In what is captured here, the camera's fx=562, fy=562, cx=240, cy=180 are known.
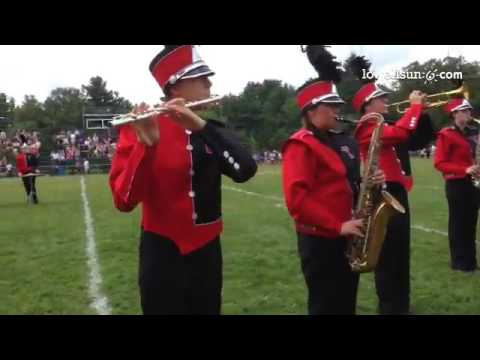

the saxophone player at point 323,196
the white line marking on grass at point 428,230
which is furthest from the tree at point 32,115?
the saxophone player at point 323,196

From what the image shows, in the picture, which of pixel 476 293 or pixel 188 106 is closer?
pixel 188 106

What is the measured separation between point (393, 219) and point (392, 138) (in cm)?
79

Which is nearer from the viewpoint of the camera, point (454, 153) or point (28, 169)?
point (454, 153)

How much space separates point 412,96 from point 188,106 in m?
2.91

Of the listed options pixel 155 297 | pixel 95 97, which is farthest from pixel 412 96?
pixel 95 97

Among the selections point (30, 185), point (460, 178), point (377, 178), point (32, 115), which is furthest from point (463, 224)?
point (32, 115)

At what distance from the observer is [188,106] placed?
10.8ft

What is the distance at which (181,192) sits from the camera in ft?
11.1

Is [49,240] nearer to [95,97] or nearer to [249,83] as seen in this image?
[249,83]

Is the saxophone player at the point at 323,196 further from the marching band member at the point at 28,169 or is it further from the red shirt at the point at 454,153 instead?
the marching band member at the point at 28,169

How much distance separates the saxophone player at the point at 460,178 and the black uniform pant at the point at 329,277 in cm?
446

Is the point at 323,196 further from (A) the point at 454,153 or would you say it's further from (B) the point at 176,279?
(A) the point at 454,153

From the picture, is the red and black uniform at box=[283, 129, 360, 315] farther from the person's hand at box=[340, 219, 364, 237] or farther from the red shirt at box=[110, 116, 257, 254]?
the red shirt at box=[110, 116, 257, 254]

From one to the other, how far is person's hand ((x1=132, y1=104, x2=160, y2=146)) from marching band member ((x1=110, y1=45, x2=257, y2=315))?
0.12 meters
